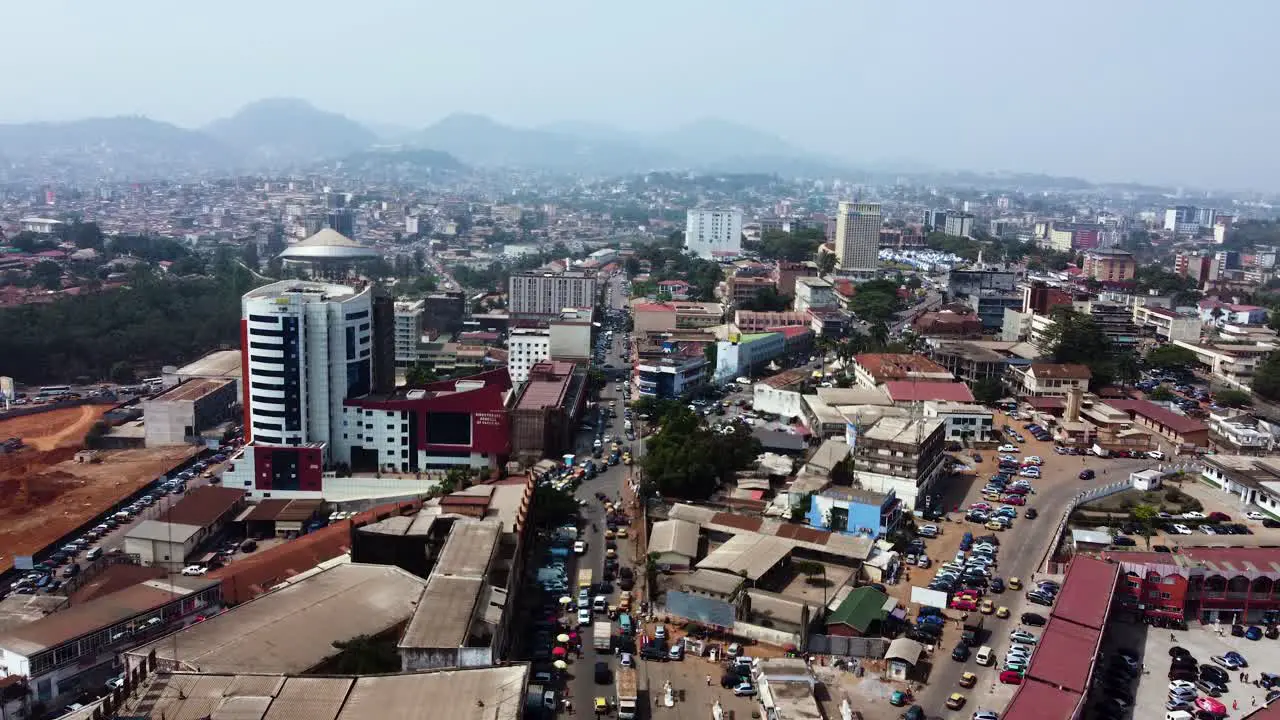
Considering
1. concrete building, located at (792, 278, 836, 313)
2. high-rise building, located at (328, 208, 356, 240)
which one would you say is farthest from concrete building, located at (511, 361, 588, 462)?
high-rise building, located at (328, 208, 356, 240)

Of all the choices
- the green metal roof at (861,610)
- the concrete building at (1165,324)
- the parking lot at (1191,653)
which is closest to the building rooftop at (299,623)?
the green metal roof at (861,610)

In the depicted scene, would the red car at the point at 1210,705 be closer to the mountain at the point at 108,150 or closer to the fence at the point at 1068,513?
the fence at the point at 1068,513

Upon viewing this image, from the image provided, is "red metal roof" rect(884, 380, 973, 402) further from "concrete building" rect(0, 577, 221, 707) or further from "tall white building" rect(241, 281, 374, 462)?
"concrete building" rect(0, 577, 221, 707)

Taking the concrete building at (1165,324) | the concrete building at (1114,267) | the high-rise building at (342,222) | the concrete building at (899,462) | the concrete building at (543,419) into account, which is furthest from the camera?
the high-rise building at (342,222)

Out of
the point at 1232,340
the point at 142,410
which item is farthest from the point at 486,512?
the point at 1232,340

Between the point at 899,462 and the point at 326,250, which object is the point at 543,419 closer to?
the point at 899,462
